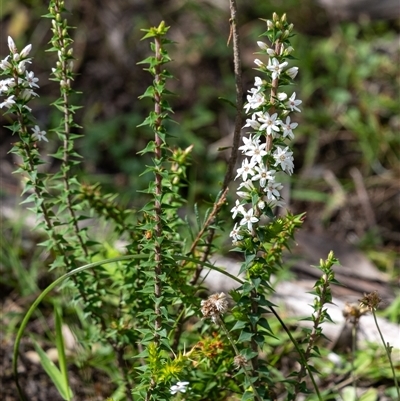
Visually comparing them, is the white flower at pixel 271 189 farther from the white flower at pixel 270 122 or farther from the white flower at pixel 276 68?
the white flower at pixel 276 68

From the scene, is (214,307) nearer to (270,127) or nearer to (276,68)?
(270,127)

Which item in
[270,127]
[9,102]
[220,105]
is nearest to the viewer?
[270,127]

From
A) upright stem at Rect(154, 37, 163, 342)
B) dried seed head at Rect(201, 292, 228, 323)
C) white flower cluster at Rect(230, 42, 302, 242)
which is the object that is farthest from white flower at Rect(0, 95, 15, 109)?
dried seed head at Rect(201, 292, 228, 323)

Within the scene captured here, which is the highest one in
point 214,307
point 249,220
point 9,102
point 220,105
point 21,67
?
point 220,105

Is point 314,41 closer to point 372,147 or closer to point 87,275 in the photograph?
point 372,147

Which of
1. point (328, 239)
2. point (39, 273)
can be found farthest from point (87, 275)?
point (328, 239)

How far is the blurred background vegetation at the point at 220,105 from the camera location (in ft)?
15.7

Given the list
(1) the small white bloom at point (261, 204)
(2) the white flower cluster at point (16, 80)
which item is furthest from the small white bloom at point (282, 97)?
(2) the white flower cluster at point (16, 80)

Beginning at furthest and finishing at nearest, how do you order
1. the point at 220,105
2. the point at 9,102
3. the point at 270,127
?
the point at 220,105, the point at 9,102, the point at 270,127

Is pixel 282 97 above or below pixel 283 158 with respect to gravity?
above

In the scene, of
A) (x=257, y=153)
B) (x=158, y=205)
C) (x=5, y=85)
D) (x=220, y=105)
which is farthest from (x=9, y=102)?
(x=220, y=105)

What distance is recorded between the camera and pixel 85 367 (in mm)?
2926

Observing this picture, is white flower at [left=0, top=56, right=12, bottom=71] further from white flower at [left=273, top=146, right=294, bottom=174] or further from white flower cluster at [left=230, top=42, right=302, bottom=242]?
white flower at [left=273, top=146, right=294, bottom=174]

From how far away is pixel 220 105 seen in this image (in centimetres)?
569
